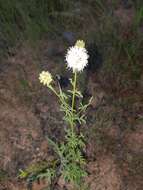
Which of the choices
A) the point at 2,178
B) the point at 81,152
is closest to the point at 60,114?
the point at 81,152

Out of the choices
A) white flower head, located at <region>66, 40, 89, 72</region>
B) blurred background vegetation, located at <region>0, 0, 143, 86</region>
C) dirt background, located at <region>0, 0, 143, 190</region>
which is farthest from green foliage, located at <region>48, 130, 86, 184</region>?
blurred background vegetation, located at <region>0, 0, 143, 86</region>

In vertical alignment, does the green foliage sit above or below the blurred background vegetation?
below

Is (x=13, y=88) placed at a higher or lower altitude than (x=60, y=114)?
higher

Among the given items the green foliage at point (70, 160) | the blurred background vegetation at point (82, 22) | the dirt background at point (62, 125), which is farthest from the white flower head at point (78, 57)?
the blurred background vegetation at point (82, 22)

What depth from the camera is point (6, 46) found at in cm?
339

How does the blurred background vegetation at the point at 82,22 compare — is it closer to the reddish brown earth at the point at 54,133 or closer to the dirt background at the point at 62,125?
the dirt background at the point at 62,125

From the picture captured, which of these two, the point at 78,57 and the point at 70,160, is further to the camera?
the point at 70,160

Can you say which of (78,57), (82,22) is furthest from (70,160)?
(82,22)

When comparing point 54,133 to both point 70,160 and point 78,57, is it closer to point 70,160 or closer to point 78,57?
point 70,160

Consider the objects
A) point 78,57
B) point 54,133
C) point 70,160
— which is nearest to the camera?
point 78,57

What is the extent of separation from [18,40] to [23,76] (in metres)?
0.43

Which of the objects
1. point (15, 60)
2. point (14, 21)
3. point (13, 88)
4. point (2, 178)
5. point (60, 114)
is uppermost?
point (14, 21)

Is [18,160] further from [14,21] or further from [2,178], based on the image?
[14,21]

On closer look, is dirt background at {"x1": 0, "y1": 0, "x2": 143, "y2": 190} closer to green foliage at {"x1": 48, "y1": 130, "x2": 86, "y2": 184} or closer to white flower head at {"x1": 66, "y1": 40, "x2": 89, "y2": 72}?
green foliage at {"x1": 48, "y1": 130, "x2": 86, "y2": 184}
